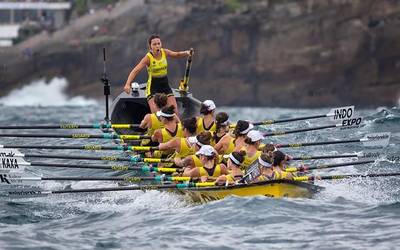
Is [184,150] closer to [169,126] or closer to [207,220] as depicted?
[169,126]

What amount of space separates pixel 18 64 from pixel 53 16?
675 centimetres

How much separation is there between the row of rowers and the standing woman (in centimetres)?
162

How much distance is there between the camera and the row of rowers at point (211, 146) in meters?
18.9

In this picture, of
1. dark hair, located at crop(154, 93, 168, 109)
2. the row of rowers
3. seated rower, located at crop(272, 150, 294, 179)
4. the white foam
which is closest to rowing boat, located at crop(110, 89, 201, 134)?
dark hair, located at crop(154, 93, 168, 109)

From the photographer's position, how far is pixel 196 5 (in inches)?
2709

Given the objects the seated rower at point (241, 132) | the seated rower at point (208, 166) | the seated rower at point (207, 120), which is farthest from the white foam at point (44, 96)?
the seated rower at point (208, 166)

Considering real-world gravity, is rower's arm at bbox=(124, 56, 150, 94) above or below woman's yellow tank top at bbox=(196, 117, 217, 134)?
above

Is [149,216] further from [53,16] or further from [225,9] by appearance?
[53,16]

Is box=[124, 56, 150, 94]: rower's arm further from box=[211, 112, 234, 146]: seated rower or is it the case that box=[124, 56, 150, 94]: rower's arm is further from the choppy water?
the choppy water

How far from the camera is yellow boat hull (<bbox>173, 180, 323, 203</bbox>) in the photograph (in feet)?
59.1

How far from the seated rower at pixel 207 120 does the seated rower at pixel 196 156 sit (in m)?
1.15

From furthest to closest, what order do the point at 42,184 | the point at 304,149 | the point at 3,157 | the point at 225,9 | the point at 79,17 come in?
the point at 79,17 → the point at 225,9 → the point at 304,149 → the point at 42,184 → the point at 3,157

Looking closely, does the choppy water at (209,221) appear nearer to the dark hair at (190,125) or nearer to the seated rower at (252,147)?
the seated rower at (252,147)

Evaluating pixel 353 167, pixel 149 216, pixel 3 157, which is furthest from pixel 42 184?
pixel 353 167
